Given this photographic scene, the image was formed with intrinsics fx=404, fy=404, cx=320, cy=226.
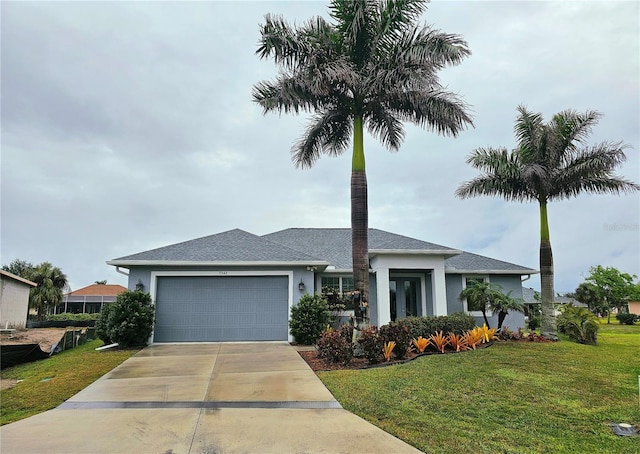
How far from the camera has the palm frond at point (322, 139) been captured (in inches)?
511

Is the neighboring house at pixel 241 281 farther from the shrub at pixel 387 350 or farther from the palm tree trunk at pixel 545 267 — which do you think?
the shrub at pixel 387 350

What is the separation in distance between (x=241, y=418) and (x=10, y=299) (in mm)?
24152

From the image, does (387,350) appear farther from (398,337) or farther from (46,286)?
(46,286)

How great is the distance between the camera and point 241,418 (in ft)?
18.0

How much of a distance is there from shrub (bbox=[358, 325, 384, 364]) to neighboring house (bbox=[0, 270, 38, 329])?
2062cm

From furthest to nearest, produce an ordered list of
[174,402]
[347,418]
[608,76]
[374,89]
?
1. [608,76]
2. [374,89]
3. [174,402]
4. [347,418]

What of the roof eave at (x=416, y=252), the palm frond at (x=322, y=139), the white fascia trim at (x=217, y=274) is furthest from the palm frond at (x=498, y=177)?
the white fascia trim at (x=217, y=274)

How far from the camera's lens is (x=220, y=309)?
45.6 feet

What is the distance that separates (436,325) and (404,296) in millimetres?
5394

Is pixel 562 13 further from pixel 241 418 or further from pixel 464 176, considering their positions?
pixel 241 418

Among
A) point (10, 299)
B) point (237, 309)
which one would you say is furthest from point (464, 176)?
point (10, 299)

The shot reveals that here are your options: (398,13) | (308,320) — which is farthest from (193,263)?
(398,13)

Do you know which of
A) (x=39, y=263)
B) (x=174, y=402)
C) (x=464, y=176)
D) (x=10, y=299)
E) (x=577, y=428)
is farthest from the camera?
(x=39, y=263)

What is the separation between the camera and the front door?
56.6 feet
